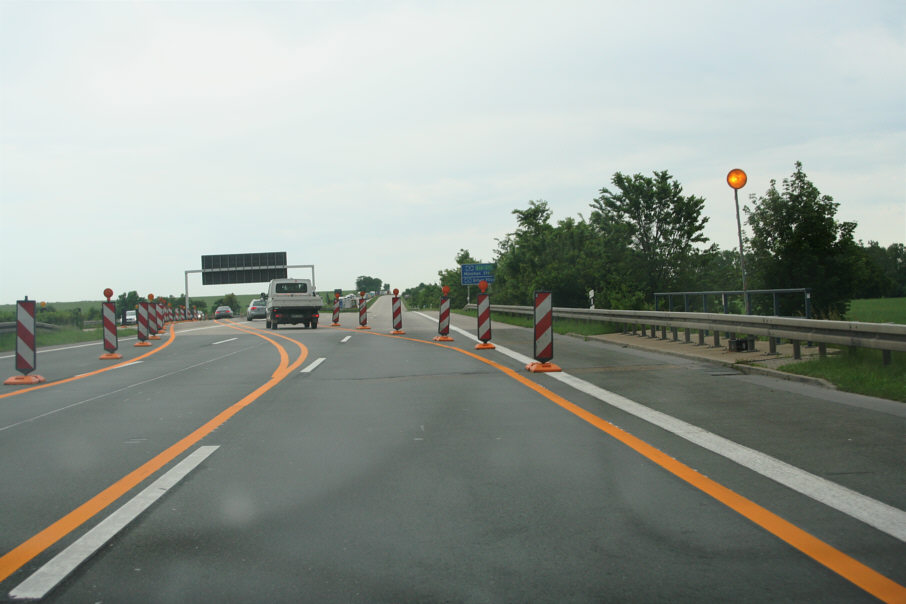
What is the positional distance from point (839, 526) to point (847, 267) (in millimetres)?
51045

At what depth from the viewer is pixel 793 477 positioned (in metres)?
4.38

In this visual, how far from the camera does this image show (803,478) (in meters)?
4.34

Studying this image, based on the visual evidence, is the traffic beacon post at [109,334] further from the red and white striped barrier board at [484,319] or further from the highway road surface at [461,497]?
the red and white striped barrier board at [484,319]

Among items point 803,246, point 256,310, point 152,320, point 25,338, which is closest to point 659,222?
point 803,246

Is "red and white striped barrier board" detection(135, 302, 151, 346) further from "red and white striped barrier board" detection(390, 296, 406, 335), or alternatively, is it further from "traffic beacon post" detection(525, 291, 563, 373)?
"traffic beacon post" detection(525, 291, 563, 373)

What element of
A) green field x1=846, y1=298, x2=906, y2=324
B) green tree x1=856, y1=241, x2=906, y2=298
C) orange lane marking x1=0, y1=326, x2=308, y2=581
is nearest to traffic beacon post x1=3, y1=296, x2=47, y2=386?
orange lane marking x1=0, y1=326, x2=308, y2=581

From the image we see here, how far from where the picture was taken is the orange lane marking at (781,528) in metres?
2.78

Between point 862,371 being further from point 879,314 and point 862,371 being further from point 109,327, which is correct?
point 879,314

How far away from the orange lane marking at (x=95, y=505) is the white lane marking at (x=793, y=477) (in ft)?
13.2

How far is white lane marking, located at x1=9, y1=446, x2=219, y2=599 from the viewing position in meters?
2.88

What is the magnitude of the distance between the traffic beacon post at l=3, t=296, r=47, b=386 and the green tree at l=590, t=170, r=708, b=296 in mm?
52211

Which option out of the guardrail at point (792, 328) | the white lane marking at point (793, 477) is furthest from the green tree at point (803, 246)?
the white lane marking at point (793, 477)

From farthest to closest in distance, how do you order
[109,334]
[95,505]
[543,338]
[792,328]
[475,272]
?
[475,272] < [109,334] < [543,338] < [792,328] < [95,505]

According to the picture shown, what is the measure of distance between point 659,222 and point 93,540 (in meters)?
60.8
